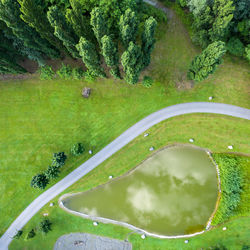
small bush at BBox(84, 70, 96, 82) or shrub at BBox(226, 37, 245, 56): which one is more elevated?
shrub at BBox(226, 37, 245, 56)

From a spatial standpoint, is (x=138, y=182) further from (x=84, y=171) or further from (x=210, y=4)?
(x=210, y=4)

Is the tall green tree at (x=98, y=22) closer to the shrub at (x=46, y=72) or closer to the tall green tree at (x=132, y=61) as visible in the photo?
the tall green tree at (x=132, y=61)

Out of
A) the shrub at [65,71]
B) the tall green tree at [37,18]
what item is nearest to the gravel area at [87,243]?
the shrub at [65,71]

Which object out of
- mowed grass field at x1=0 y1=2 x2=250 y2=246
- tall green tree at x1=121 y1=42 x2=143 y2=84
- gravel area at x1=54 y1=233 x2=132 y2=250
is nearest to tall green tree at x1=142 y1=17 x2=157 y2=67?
tall green tree at x1=121 y1=42 x2=143 y2=84

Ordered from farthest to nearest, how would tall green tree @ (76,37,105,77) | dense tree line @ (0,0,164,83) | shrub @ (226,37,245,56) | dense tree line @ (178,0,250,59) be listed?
shrub @ (226,37,245,56)
dense tree line @ (178,0,250,59)
tall green tree @ (76,37,105,77)
dense tree line @ (0,0,164,83)

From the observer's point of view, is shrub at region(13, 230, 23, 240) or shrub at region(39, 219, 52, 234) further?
shrub at region(13, 230, 23, 240)

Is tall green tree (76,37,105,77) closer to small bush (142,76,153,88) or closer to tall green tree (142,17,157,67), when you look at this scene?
tall green tree (142,17,157,67)

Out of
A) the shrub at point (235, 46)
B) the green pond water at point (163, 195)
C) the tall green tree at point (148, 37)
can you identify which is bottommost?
the green pond water at point (163, 195)
